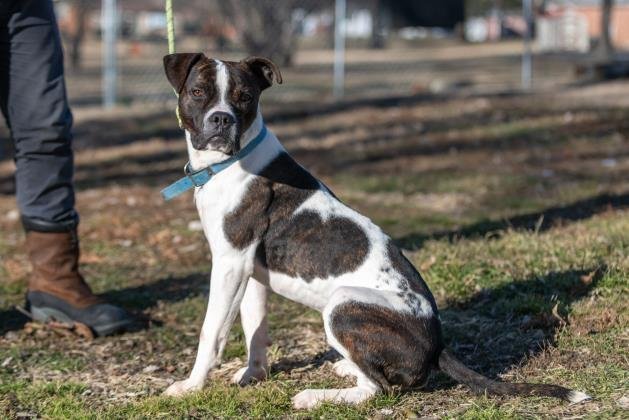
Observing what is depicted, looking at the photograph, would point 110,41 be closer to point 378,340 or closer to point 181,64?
point 181,64

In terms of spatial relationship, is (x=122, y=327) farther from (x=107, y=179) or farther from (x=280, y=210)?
(x=107, y=179)

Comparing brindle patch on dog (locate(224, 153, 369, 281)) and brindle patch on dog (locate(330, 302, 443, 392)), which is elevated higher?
brindle patch on dog (locate(224, 153, 369, 281))

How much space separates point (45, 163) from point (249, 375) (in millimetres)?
1702

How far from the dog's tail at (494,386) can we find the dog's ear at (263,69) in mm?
1356

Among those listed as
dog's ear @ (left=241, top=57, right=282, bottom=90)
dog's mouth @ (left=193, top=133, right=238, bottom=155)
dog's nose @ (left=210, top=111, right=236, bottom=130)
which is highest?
dog's ear @ (left=241, top=57, right=282, bottom=90)

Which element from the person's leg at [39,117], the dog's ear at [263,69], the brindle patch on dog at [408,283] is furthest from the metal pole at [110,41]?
the brindle patch on dog at [408,283]

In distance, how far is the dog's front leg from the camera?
4172 millimetres

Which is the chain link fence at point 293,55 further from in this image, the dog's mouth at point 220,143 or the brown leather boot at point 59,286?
the dog's mouth at point 220,143

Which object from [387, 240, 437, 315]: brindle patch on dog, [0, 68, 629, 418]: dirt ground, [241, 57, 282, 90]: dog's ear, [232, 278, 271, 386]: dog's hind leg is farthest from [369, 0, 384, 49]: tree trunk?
[387, 240, 437, 315]: brindle patch on dog

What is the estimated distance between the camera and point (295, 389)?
14.2 ft

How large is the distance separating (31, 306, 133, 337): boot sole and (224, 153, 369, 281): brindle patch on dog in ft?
4.35

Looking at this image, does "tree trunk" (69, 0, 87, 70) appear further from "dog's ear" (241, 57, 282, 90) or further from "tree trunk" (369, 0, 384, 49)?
"dog's ear" (241, 57, 282, 90)

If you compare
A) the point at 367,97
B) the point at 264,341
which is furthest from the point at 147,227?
the point at 367,97

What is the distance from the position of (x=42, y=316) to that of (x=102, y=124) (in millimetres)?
8366
